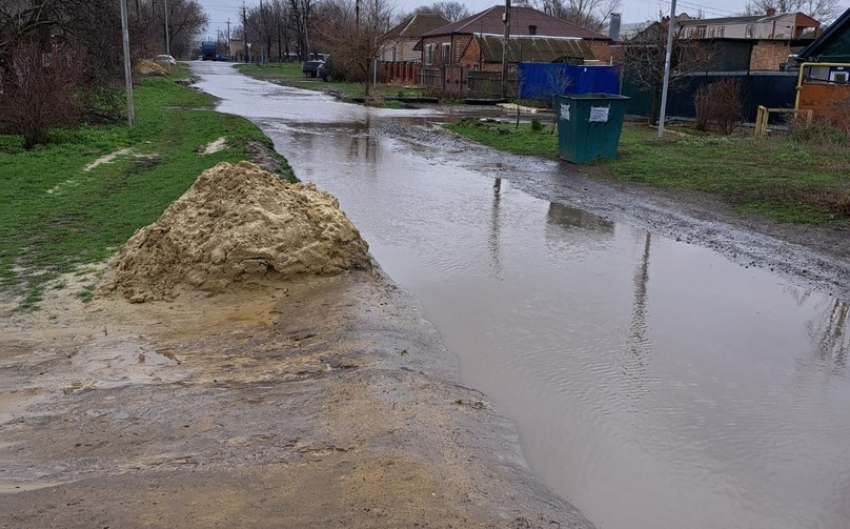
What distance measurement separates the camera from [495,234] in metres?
10.2

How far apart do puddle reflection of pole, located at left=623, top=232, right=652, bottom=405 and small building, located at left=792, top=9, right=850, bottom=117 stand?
55.2 ft

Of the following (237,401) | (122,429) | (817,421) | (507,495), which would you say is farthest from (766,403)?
(122,429)

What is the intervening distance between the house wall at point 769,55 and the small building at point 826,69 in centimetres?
1213

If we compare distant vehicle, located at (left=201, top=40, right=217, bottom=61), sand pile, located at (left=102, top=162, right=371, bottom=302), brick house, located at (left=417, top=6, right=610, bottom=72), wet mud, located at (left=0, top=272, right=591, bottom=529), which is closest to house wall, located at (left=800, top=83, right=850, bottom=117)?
sand pile, located at (left=102, top=162, right=371, bottom=302)

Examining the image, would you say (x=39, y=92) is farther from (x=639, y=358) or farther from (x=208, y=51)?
(x=208, y=51)

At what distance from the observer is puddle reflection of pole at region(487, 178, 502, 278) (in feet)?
28.5

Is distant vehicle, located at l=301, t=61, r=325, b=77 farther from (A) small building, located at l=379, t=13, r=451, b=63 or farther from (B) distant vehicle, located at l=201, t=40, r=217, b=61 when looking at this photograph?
(B) distant vehicle, located at l=201, t=40, r=217, b=61

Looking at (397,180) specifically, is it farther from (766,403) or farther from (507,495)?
(507,495)

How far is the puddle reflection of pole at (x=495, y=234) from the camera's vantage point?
28.5ft

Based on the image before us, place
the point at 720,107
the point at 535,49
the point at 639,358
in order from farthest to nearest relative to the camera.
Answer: the point at 535,49
the point at 720,107
the point at 639,358

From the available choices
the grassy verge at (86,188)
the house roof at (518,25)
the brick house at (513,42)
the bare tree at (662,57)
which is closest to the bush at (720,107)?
the bare tree at (662,57)

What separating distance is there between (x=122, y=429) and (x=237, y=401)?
2.33 feet

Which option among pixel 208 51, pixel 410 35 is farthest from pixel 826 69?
pixel 208 51

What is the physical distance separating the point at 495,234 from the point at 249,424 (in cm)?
611
